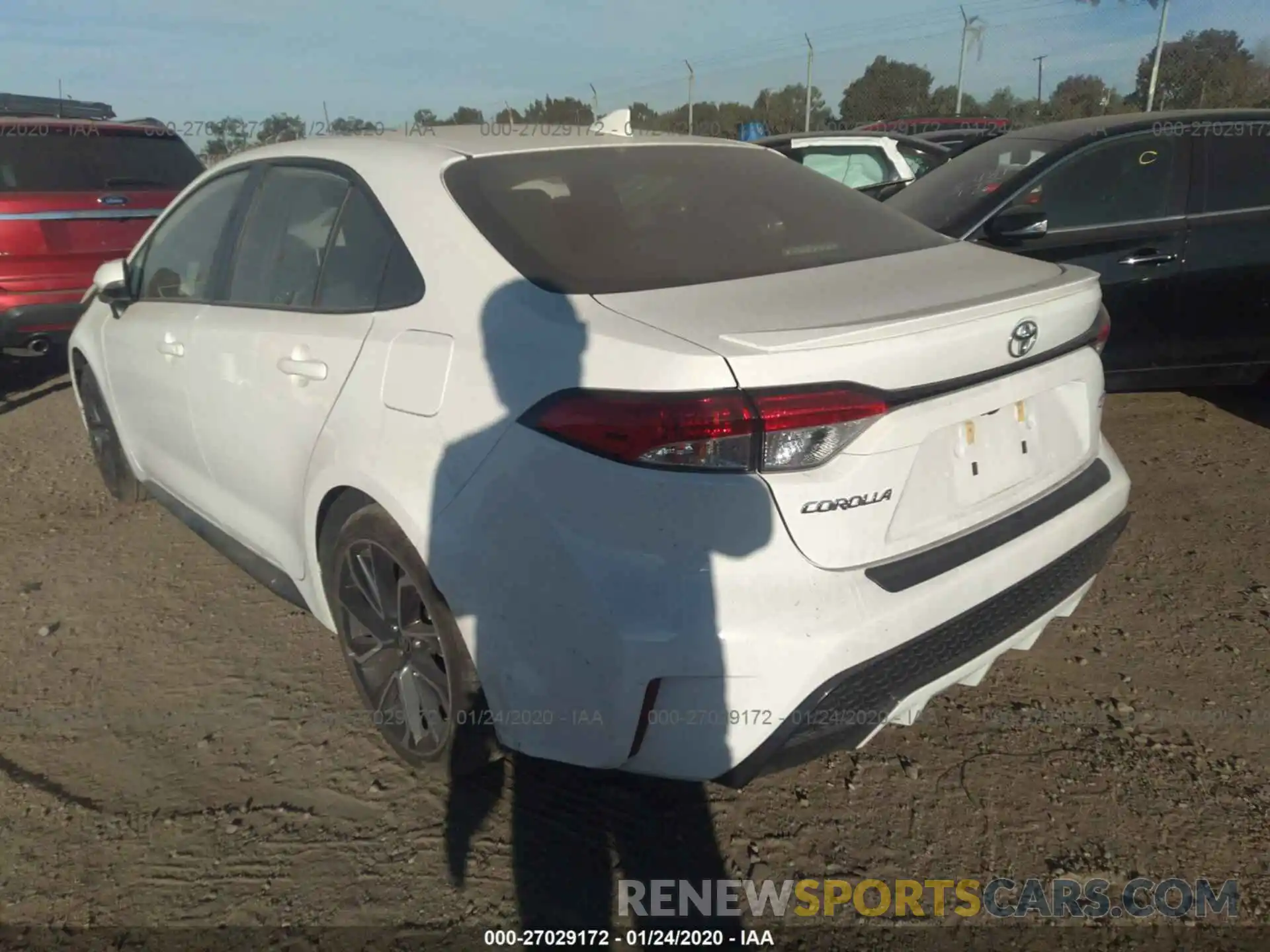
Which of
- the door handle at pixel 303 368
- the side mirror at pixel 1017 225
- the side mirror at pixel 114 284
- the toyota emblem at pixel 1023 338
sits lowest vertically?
the door handle at pixel 303 368

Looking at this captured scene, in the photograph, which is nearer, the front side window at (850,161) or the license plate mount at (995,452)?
the license plate mount at (995,452)

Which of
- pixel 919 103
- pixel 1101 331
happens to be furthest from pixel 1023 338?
pixel 919 103

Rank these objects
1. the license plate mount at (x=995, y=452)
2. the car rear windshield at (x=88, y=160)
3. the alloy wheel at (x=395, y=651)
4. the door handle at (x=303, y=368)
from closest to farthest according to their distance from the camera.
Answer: the license plate mount at (x=995, y=452) → the alloy wheel at (x=395, y=651) → the door handle at (x=303, y=368) → the car rear windshield at (x=88, y=160)

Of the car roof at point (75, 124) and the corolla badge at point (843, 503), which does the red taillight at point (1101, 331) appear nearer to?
the corolla badge at point (843, 503)

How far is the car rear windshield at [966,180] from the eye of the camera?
4.89m

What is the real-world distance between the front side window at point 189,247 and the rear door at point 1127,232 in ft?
11.1

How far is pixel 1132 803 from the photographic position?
2.38m

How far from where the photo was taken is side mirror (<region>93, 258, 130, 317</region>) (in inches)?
146

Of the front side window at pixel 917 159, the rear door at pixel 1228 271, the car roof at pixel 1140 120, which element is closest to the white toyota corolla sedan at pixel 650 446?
the rear door at pixel 1228 271

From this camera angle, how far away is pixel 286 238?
289 cm

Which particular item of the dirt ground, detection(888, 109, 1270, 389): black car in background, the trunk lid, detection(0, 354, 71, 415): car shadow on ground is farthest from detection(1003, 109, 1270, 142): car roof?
detection(0, 354, 71, 415): car shadow on ground

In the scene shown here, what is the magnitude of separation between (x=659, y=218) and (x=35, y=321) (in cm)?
501

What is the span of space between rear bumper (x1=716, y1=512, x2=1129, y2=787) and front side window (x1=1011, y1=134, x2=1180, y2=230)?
303 cm

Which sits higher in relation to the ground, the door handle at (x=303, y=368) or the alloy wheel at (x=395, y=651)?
the door handle at (x=303, y=368)
